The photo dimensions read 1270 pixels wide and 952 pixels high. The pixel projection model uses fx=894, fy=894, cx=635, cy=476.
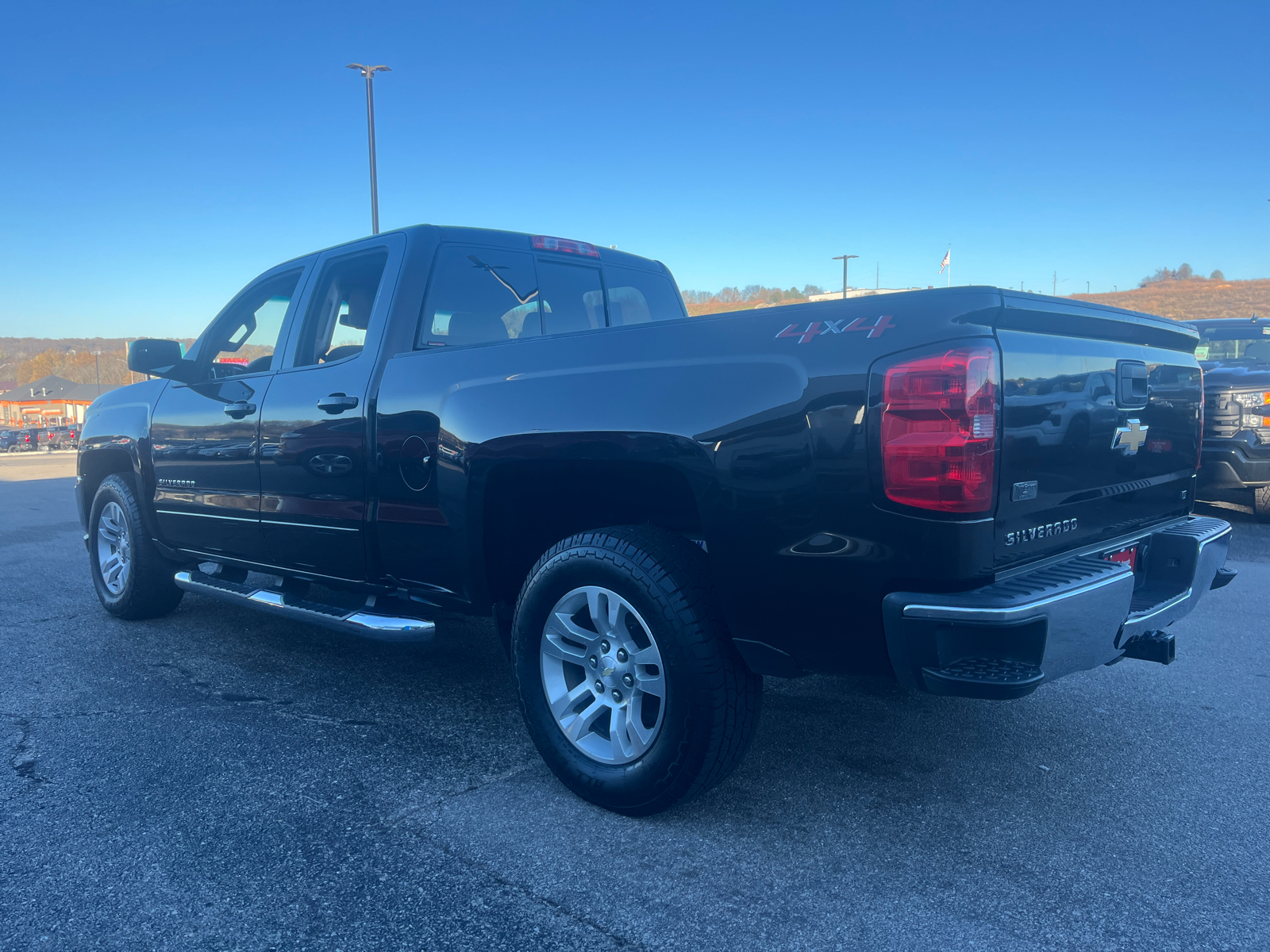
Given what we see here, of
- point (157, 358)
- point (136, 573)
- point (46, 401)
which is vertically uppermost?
point (157, 358)

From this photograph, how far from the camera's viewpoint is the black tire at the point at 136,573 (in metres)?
5.13

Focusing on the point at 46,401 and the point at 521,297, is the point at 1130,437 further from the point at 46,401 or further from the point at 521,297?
the point at 46,401

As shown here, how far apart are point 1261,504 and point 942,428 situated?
8280 mm

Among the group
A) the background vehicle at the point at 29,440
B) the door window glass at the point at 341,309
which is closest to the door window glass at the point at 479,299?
the door window glass at the point at 341,309

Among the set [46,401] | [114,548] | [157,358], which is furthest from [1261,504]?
[46,401]

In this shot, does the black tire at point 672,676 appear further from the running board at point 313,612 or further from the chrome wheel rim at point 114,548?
the chrome wheel rim at point 114,548

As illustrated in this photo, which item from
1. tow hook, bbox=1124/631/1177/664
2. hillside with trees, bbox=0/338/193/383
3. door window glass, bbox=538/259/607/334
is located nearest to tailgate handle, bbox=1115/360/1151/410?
tow hook, bbox=1124/631/1177/664

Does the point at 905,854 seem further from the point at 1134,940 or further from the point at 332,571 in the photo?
the point at 332,571

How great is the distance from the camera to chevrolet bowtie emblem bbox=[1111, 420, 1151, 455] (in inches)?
110

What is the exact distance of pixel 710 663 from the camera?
2584 millimetres

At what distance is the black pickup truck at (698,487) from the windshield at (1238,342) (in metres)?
6.57

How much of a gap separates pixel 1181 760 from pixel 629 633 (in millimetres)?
2072

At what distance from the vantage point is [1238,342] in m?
8.86

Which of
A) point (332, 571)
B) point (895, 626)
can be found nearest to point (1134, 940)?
point (895, 626)
